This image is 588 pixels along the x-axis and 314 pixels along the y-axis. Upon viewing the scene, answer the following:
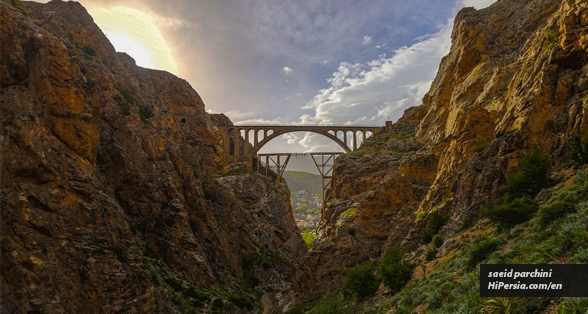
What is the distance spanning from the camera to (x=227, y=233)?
172ft

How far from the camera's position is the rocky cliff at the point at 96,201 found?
24.0m

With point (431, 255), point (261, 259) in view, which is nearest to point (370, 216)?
point (431, 255)

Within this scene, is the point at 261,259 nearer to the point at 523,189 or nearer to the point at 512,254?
the point at 523,189

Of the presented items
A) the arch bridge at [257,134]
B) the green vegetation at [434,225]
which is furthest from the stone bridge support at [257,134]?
the green vegetation at [434,225]

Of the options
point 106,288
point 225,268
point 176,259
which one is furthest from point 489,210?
point 225,268

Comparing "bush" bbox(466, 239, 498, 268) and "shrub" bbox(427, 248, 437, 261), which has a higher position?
"bush" bbox(466, 239, 498, 268)

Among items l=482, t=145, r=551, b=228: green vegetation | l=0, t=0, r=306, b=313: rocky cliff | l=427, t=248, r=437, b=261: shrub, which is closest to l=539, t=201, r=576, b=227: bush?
l=482, t=145, r=551, b=228: green vegetation

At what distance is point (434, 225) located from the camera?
89.4 feet

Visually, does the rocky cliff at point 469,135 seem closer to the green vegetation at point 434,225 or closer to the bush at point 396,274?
the green vegetation at point 434,225

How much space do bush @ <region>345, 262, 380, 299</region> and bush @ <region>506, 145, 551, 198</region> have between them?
12511 millimetres

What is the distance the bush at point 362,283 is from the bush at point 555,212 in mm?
14675

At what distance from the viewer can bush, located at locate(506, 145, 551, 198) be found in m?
18.3

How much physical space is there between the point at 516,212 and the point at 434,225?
36.8 feet

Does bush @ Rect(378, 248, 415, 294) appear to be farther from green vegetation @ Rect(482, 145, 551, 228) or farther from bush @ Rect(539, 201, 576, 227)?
bush @ Rect(539, 201, 576, 227)
